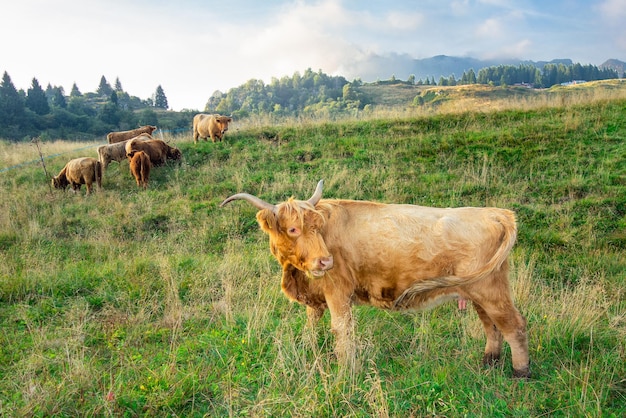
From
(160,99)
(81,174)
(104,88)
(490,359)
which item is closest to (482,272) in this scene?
(490,359)

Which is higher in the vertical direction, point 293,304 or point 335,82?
point 335,82

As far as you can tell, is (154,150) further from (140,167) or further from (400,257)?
(400,257)

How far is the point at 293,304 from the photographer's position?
542 centimetres

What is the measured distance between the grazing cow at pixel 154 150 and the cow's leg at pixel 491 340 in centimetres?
1330

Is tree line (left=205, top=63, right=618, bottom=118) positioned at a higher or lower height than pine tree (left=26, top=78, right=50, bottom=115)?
higher

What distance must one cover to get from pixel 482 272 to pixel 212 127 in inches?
575

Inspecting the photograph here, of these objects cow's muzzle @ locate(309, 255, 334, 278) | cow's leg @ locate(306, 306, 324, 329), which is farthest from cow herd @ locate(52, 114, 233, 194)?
cow's muzzle @ locate(309, 255, 334, 278)

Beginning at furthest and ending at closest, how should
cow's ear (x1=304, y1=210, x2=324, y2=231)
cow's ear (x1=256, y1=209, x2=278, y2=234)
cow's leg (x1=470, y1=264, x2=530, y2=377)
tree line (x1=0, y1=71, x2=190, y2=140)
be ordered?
tree line (x1=0, y1=71, x2=190, y2=140), cow's ear (x1=256, y1=209, x2=278, y2=234), cow's ear (x1=304, y1=210, x2=324, y2=231), cow's leg (x1=470, y1=264, x2=530, y2=377)

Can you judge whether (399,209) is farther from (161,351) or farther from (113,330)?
(113,330)

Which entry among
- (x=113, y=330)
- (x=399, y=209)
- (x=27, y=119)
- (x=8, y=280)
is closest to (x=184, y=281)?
(x=113, y=330)

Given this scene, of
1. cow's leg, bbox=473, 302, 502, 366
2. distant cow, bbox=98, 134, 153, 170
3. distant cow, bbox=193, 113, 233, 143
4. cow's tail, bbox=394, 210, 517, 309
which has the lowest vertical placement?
cow's leg, bbox=473, 302, 502, 366

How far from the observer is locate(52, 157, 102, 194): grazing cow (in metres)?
13.6

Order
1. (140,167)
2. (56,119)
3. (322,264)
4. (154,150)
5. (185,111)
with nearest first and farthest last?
(322,264), (140,167), (154,150), (56,119), (185,111)

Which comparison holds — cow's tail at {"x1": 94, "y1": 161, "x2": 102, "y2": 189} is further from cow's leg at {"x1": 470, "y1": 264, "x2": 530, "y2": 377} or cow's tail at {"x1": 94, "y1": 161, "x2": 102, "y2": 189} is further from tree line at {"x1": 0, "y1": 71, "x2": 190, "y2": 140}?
tree line at {"x1": 0, "y1": 71, "x2": 190, "y2": 140}
